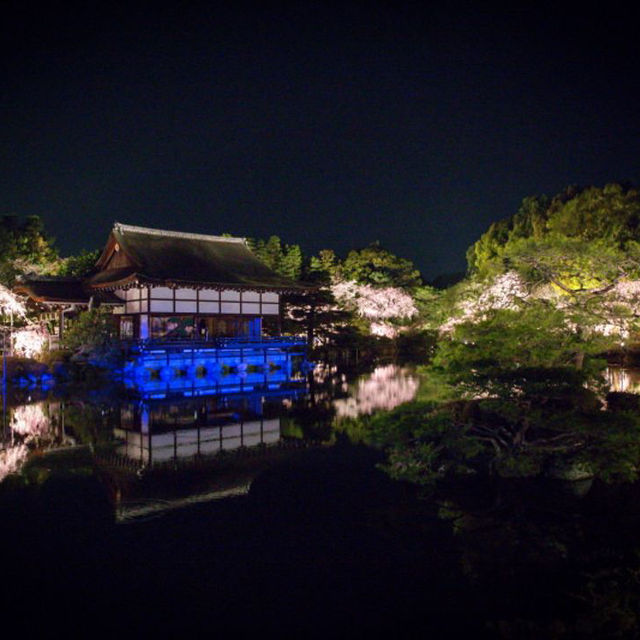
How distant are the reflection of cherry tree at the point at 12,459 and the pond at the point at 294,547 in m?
0.06

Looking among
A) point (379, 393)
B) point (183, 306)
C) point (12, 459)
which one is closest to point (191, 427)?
point (12, 459)

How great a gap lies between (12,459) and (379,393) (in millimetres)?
13813

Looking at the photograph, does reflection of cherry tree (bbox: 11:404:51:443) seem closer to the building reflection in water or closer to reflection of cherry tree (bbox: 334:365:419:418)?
the building reflection in water

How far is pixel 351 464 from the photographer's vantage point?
11.5 m

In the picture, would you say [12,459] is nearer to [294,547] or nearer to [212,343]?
[294,547]

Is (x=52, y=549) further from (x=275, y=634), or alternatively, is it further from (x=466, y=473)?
(x=466, y=473)

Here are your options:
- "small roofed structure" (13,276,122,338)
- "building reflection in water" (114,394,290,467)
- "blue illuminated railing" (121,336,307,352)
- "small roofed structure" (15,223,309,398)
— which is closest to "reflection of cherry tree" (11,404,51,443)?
"building reflection in water" (114,394,290,467)

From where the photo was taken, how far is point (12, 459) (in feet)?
37.8

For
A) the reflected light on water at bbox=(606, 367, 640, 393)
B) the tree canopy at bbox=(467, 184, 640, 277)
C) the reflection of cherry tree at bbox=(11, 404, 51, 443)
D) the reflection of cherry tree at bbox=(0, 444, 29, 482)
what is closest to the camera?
the reflection of cherry tree at bbox=(0, 444, 29, 482)

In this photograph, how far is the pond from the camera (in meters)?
5.70

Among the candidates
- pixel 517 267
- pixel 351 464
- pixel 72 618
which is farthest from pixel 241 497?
pixel 517 267

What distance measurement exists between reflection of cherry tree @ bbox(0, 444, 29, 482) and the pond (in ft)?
0.19

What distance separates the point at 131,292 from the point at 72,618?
977 inches

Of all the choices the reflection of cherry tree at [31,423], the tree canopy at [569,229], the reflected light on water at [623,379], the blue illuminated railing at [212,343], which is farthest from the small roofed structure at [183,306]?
the reflected light on water at [623,379]
